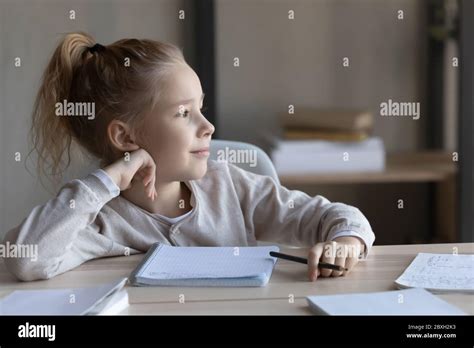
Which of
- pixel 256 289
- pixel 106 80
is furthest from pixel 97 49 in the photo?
pixel 256 289

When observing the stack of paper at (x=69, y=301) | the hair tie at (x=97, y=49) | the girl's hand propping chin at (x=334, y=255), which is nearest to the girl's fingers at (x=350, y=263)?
the girl's hand propping chin at (x=334, y=255)

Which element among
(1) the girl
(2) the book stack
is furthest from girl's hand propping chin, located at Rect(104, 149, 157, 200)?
(2) the book stack

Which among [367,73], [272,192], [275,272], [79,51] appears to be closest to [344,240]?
[275,272]

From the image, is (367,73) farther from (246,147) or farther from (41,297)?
(41,297)

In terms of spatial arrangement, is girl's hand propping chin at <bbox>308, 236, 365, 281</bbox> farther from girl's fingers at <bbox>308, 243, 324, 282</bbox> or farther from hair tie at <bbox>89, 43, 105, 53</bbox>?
hair tie at <bbox>89, 43, 105, 53</bbox>

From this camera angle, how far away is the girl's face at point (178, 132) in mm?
1313

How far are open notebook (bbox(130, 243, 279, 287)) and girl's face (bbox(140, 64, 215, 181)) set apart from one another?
0.53ft

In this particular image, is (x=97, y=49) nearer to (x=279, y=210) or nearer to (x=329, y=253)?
(x=279, y=210)

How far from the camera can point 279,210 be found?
1.38 m

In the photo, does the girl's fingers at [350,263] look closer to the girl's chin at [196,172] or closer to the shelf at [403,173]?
the girl's chin at [196,172]

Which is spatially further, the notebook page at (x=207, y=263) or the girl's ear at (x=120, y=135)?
the girl's ear at (x=120, y=135)

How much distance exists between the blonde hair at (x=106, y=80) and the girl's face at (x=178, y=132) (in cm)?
2

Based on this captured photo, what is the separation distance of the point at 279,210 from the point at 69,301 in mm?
531

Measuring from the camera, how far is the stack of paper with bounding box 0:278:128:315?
886 millimetres
